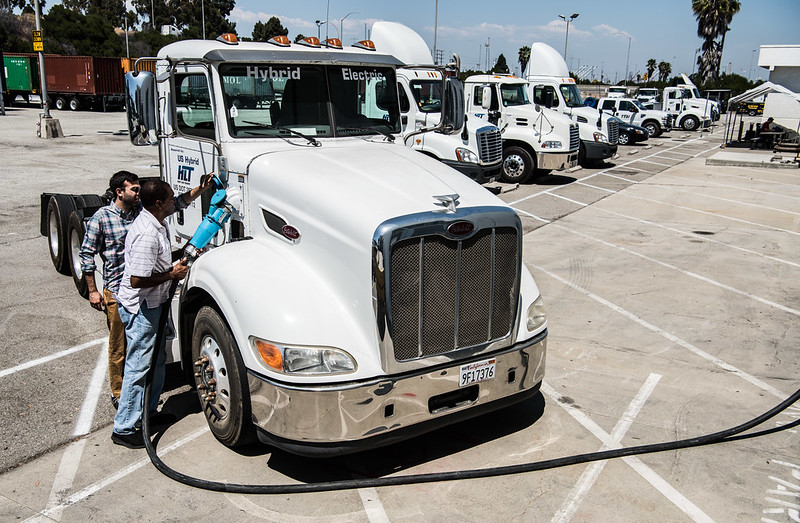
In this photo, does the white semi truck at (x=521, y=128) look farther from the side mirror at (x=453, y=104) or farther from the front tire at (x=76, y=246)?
the front tire at (x=76, y=246)

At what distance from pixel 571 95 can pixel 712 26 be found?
201 ft

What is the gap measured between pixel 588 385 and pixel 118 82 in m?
41.4

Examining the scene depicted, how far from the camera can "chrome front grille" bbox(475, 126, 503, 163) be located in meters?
14.9

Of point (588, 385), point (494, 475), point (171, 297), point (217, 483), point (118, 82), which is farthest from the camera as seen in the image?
point (118, 82)

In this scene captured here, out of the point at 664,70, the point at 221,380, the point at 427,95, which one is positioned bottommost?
the point at 221,380

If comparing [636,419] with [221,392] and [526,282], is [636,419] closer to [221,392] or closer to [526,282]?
[526,282]

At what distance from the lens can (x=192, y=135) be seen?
5648mm

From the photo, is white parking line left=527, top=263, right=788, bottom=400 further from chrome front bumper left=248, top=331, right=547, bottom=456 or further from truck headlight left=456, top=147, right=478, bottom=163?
truck headlight left=456, top=147, right=478, bottom=163

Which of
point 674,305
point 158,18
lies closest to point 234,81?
point 674,305

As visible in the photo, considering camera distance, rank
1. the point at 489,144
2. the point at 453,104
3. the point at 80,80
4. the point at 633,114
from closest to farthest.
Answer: the point at 453,104
the point at 489,144
the point at 633,114
the point at 80,80

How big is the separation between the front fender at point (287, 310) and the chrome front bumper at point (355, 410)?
0.30ft

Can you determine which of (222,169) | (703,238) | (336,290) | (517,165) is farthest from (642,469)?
(517,165)

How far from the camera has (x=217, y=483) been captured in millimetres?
4020

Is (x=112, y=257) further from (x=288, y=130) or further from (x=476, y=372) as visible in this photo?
(x=476, y=372)
